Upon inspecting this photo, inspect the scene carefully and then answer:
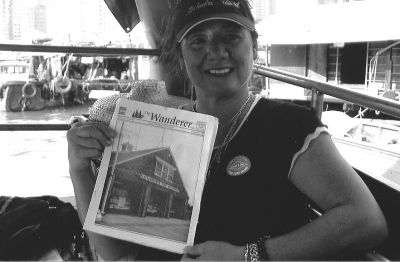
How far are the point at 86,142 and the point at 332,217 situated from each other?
27.4 inches

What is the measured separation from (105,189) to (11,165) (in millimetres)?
6505

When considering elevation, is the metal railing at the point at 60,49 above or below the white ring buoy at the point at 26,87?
above

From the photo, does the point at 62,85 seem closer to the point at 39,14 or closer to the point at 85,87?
the point at 85,87

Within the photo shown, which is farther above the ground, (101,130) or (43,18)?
(43,18)

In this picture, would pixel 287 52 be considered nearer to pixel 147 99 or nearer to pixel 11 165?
pixel 11 165

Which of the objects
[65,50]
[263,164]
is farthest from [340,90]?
[65,50]

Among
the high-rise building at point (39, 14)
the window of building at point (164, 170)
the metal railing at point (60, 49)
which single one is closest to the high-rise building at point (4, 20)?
the metal railing at point (60, 49)

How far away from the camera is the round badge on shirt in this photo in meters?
1.17

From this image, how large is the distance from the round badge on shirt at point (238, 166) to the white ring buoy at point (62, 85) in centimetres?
1565

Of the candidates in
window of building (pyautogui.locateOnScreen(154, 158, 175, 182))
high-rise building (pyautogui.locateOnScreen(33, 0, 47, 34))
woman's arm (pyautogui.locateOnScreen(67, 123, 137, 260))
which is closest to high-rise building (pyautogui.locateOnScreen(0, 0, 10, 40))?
high-rise building (pyautogui.locateOnScreen(33, 0, 47, 34))

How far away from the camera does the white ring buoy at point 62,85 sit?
15867mm

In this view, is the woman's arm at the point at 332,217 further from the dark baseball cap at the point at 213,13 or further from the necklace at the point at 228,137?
the dark baseball cap at the point at 213,13

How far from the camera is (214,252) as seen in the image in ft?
3.59

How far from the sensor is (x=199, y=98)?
4.72ft
